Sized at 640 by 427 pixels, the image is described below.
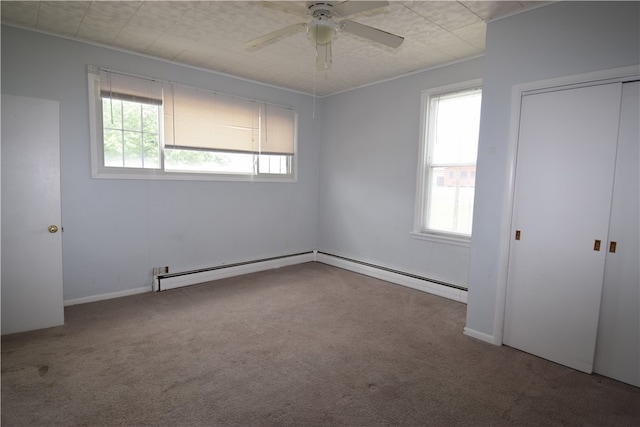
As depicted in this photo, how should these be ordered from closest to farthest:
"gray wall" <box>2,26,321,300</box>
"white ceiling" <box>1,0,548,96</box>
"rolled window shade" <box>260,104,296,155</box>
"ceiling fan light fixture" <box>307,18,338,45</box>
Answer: "ceiling fan light fixture" <box>307,18,338,45</box>
"white ceiling" <box>1,0,548,96</box>
"gray wall" <box>2,26,321,300</box>
"rolled window shade" <box>260,104,296,155</box>

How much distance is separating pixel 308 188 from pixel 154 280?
274 centimetres

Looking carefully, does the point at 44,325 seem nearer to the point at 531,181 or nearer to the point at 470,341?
the point at 470,341

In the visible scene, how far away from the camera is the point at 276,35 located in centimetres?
A: 240

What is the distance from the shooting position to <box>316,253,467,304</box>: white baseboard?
4.08 metres

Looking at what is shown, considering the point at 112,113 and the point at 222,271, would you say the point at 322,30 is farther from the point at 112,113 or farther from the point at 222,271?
the point at 222,271

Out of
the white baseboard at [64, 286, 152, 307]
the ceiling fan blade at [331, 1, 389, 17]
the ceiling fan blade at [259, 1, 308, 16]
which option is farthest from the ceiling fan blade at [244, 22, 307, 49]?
the white baseboard at [64, 286, 152, 307]

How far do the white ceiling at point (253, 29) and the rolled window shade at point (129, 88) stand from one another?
0.32 metres

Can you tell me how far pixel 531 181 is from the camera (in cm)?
281

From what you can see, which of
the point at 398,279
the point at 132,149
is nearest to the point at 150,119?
the point at 132,149

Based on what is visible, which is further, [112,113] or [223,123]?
[223,123]

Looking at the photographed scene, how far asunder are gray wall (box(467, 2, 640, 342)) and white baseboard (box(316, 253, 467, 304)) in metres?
0.90

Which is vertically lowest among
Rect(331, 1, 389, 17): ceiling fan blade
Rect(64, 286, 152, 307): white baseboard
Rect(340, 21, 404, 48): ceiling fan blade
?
Rect(64, 286, 152, 307): white baseboard

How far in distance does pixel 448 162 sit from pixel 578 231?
5.93ft

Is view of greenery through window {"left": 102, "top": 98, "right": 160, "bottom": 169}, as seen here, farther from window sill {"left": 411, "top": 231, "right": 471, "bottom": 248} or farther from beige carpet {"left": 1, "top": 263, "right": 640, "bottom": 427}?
window sill {"left": 411, "top": 231, "right": 471, "bottom": 248}
